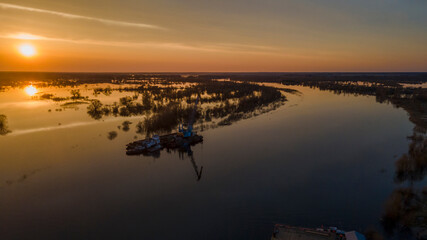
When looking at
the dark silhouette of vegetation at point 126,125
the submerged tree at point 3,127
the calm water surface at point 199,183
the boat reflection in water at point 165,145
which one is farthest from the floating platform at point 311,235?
the submerged tree at point 3,127

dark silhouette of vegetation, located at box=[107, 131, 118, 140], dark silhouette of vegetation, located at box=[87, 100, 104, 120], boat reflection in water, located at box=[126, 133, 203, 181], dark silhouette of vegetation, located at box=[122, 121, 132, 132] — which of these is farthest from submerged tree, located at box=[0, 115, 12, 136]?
boat reflection in water, located at box=[126, 133, 203, 181]

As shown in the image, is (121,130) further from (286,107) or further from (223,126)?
(286,107)

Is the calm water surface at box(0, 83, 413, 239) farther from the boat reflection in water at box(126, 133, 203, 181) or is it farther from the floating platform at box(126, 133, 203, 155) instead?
the floating platform at box(126, 133, 203, 155)

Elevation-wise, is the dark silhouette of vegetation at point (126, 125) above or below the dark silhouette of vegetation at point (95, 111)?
below

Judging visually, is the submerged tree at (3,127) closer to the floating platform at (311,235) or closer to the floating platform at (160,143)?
the floating platform at (160,143)

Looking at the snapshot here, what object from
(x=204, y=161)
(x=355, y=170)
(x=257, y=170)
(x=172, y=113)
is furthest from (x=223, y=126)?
(x=355, y=170)

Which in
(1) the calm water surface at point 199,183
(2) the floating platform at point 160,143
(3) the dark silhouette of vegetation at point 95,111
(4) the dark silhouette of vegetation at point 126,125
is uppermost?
(3) the dark silhouette of vegetation at point 95,111

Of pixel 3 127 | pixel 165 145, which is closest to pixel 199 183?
pixel 165 145
